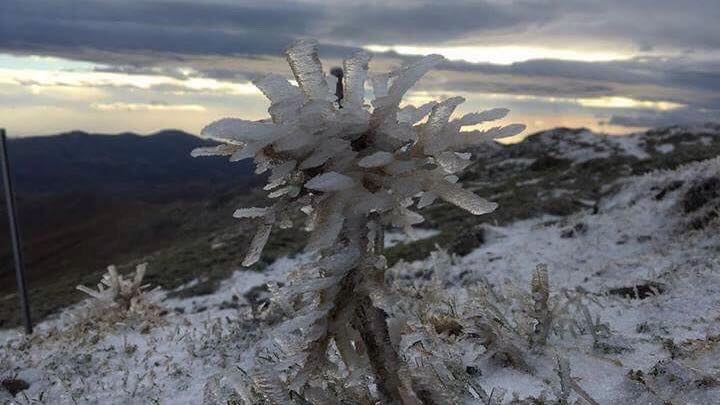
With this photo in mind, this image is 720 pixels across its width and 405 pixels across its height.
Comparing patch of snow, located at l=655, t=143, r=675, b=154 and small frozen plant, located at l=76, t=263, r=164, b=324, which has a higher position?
small frozen plant, located at l=76, t=263, r=164, b=324

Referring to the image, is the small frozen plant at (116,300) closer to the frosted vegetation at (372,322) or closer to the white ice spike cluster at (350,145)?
the frosted vegetation at (372,322)

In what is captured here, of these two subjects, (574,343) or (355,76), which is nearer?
(355,76)

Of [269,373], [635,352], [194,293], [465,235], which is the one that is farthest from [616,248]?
[194,293]

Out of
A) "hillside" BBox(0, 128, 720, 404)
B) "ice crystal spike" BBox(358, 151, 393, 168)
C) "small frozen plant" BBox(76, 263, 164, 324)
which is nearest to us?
"ice crystal spike" BBox(358, 151, 393, 168)

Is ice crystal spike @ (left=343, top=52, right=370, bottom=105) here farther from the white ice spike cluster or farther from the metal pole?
the metal pole

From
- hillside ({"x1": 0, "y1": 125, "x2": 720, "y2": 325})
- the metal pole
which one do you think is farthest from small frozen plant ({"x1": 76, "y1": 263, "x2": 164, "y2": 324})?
the metal pole

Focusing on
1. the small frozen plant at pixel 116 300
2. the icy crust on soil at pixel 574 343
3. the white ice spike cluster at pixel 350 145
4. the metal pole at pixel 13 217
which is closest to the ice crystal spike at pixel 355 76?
the white ice spike cluster at pixel 350 145

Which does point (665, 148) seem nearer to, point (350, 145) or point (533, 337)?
point (533, 337)

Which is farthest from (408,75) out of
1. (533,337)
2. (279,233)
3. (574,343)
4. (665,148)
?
(665,148)
